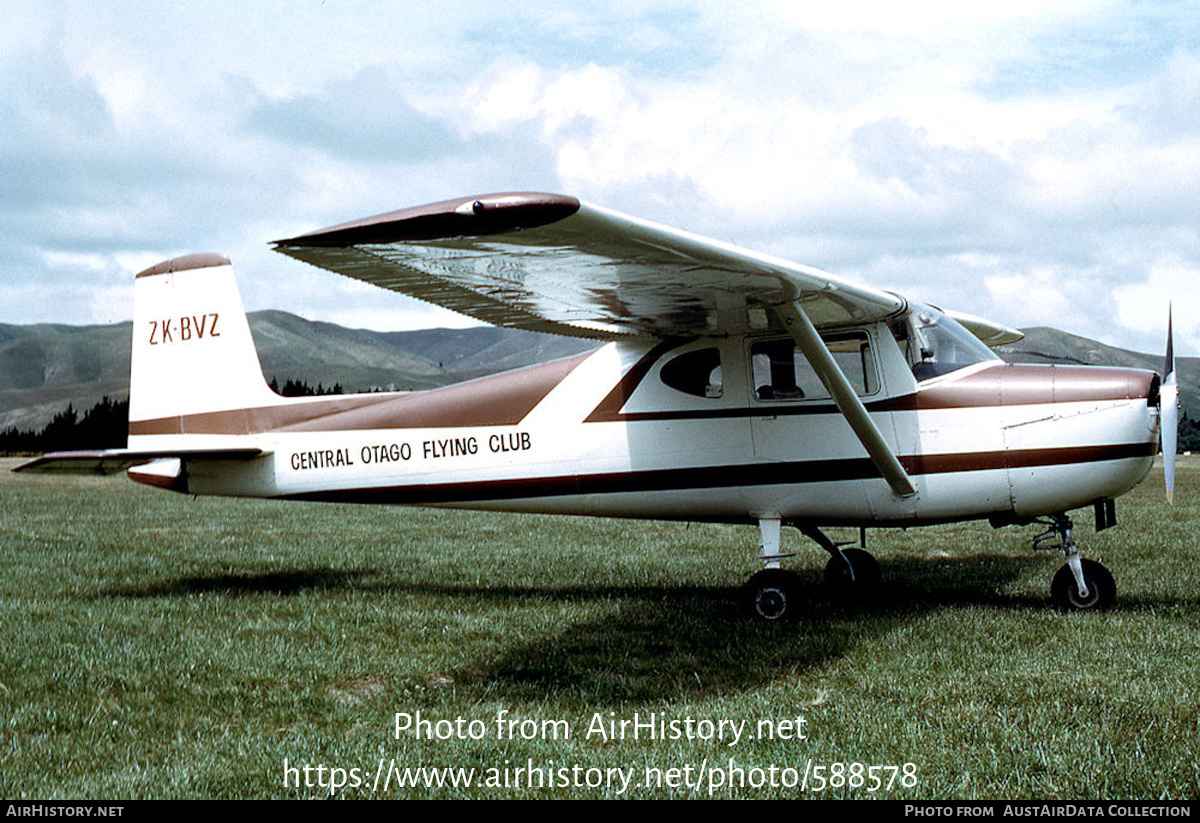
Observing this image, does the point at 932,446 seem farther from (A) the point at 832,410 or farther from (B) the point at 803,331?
(B) the point at 803,331

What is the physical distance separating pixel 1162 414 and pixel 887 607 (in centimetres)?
254

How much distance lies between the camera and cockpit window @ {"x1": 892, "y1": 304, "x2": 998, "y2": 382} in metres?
7.72

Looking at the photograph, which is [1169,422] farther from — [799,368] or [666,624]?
[666,624]

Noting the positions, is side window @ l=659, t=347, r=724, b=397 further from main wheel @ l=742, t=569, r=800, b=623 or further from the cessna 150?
main wheel @ l=742, t=569, r=800, b=623

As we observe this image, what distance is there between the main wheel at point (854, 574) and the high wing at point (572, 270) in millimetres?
2219

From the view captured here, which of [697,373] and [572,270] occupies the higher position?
[572,270]

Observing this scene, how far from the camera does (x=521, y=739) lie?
4.77 m

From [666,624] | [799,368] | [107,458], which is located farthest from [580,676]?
[107,458]

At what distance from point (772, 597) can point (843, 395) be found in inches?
63.6

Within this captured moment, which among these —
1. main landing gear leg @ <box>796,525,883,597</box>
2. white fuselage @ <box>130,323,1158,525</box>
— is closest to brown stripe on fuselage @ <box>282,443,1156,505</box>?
white fuselage @ <box>130,323,1158,525</box>

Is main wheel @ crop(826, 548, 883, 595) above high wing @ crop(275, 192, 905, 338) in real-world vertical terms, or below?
below

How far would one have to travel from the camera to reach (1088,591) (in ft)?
24.9

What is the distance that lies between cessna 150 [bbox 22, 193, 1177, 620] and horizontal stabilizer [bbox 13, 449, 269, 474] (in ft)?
0.10

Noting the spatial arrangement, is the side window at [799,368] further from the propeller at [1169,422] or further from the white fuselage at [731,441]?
the propeller at [1169,422]
